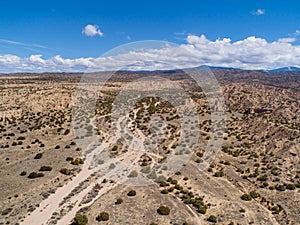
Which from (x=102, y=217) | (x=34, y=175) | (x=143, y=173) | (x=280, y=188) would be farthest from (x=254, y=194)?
(x=34, y=175)

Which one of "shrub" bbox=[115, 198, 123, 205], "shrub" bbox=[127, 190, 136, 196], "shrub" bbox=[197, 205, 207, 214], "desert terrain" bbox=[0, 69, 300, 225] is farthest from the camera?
"shrub" bbox=[127, 190, 136, 196]

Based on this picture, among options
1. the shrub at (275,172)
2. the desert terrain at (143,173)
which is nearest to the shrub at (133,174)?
the desert terrain at (143,173)

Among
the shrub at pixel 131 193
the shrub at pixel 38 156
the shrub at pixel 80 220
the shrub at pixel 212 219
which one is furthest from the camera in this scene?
the shrub at pixel 38 156

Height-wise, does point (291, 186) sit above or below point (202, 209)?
below

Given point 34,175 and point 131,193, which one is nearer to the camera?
point 131,193

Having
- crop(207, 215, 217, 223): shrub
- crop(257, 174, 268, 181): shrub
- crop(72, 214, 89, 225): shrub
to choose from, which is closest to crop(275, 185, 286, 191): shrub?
crop(257, 174, 268, 181): shrub

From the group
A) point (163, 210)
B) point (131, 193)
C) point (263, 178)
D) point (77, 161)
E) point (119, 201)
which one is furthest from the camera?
point (77, 161)

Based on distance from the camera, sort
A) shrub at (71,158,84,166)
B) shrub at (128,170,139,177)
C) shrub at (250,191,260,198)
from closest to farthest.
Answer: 1. shrub at (250,191,260,198)
2. shrub at (128,170,139,177)
3. shrub at (71,158,84,166)

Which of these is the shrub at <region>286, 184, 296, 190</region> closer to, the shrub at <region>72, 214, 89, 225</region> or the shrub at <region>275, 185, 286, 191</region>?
the shrub at <region>275, 185, 286, 191</region>

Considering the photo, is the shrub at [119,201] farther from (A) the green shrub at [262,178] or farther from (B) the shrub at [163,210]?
(A) the green shrub at [262,178]

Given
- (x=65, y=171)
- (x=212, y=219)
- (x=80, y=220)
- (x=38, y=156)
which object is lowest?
(x=212, y=219)

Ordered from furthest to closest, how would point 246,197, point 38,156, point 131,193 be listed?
1. point 38,156
2. point 246,197
3. point 131,193

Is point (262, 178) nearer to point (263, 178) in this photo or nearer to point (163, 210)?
point (263, 178)
